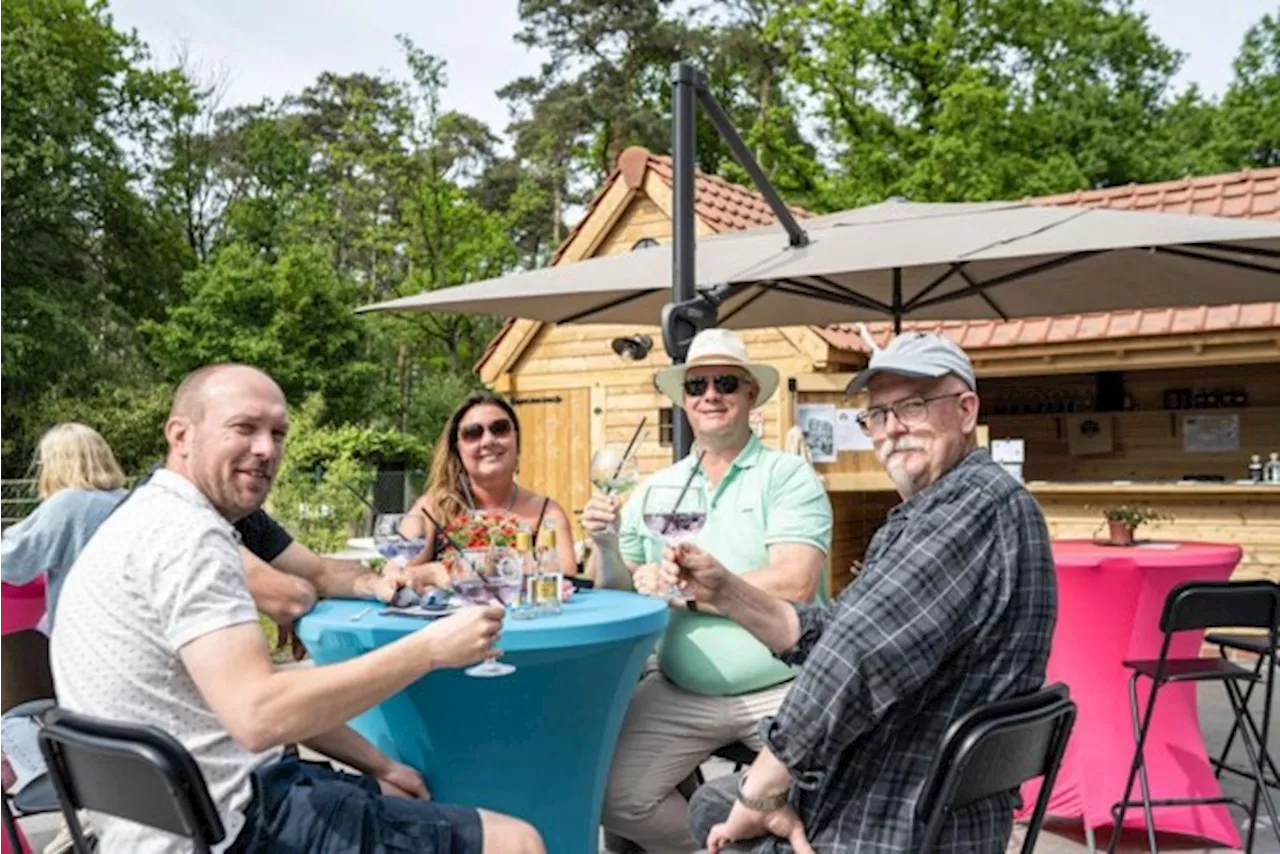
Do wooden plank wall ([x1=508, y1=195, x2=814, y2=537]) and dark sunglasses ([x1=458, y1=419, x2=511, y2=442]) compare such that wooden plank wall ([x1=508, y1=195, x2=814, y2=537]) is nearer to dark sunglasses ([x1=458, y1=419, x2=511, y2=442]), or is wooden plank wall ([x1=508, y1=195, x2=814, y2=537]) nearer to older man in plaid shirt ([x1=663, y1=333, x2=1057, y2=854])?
dark sunglasses ([x1=458, y1=419, x2=511, y2=442])

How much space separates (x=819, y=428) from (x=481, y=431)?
5.30 m

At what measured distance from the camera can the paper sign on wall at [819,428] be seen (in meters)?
8.75

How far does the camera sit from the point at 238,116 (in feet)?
116

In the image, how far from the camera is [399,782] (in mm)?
2695

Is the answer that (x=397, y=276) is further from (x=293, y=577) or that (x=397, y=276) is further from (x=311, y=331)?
(x=293, y=577)

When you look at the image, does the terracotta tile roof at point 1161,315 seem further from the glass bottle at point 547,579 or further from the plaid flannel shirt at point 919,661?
A: the plaid flannel shirt at point 919,661

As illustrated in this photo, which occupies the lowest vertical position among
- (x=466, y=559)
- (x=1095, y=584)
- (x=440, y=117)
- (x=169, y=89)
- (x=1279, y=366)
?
(x=1095, y=584)

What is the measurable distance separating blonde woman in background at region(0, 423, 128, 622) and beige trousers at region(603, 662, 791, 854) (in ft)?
6.98

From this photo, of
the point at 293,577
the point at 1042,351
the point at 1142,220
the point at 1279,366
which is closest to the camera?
the point at 293,577

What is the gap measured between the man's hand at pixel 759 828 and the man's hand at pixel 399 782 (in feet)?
2.68

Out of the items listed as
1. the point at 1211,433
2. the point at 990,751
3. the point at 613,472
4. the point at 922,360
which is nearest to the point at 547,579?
the point at 613,472

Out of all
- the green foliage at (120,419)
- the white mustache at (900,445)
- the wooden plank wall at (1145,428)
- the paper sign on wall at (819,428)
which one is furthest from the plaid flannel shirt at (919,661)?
the green foliage at (120,419)

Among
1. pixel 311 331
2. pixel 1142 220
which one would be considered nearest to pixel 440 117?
pixel 311 331

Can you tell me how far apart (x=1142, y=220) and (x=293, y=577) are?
10.2 feet
